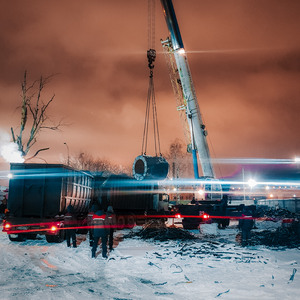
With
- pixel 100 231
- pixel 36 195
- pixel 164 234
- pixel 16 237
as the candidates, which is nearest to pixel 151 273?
pixel 100 231

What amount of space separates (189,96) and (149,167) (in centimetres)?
878

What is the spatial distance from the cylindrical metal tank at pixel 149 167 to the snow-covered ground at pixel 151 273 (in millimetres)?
3793

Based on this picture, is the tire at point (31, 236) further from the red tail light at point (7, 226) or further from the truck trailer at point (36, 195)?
the red tail light at point (7, 226)

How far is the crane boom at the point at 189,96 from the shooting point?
20.6 meters

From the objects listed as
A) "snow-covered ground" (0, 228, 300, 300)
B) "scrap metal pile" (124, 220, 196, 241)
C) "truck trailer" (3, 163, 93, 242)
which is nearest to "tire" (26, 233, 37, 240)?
"truck trailer" (3, 163, 93, 242)

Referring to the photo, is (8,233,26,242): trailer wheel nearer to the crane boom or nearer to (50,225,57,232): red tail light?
(50,225,57,232): red tail light

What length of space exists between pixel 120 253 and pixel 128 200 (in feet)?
30.4

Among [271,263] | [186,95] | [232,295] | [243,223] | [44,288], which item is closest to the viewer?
[232,295]

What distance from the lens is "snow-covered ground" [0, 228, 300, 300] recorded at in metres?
5.93

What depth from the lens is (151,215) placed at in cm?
1973

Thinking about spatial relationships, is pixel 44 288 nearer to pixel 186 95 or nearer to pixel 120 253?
pixel 120 253

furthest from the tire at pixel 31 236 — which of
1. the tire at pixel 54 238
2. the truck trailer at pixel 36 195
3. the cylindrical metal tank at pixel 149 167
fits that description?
the cylindrical metal tank at pixel 149 167

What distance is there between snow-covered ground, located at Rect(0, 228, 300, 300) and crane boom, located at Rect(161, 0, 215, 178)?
9540 millimetres

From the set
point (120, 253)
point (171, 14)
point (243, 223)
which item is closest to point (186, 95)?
point (171, 14)
